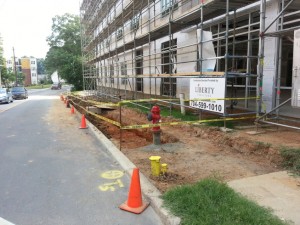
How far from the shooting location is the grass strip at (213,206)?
132 inches

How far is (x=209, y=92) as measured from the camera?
331 inches

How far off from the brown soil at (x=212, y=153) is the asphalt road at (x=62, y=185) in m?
0.74

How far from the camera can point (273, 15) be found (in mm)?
8688

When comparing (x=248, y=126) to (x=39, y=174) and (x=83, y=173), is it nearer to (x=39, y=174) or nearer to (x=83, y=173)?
(x=83, y=173)

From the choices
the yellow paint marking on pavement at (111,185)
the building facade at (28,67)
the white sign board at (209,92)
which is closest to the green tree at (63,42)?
the white sign board at (209,92)

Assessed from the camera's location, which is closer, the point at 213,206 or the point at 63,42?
the point at 213,206

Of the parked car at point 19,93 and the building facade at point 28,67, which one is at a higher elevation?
the building facade at point 28,67

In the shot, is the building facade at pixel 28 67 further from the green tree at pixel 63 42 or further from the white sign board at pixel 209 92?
the white sign board at pixel 209 92

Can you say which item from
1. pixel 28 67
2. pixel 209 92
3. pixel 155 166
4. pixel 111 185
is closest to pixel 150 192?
pixel 155 166

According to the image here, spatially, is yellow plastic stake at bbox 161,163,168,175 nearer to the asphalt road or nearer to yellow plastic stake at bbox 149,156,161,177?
yellow plastic stake at bbox 149,156,161,177

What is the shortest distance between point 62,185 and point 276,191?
352cm

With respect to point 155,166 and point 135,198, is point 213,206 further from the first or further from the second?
point 155,166

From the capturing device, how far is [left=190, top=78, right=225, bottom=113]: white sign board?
7.86m

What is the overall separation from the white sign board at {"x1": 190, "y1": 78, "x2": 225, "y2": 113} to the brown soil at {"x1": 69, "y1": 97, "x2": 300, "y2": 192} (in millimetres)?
644
